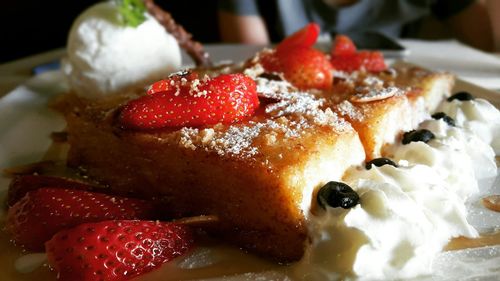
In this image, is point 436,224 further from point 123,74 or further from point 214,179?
point 123,74

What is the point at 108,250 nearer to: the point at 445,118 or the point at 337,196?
the point at 337,196


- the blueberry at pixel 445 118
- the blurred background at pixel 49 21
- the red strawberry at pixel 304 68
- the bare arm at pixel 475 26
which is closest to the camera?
the blueberry at pixel 445 118

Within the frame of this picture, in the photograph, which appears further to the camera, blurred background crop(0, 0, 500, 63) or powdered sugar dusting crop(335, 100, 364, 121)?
blurred background crop(0, 0, 500, 63)

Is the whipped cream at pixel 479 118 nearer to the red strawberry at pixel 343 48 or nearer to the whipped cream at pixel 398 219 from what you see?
the whipped cream at pixel 398 219

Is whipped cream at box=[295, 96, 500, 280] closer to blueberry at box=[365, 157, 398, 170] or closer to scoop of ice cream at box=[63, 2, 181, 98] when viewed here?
blueberry at box=[365, 157, 398, 170]

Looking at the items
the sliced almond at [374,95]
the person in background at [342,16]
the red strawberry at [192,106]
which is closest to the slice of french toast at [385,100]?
the sliced almond at [374,95]

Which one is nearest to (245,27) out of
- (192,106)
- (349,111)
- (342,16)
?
(342,16)

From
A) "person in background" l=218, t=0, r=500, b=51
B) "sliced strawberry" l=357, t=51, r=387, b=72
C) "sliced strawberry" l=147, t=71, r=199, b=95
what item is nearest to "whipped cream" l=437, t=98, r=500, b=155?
"sliced strawberry" l=357, t=51, r=387, b=72
